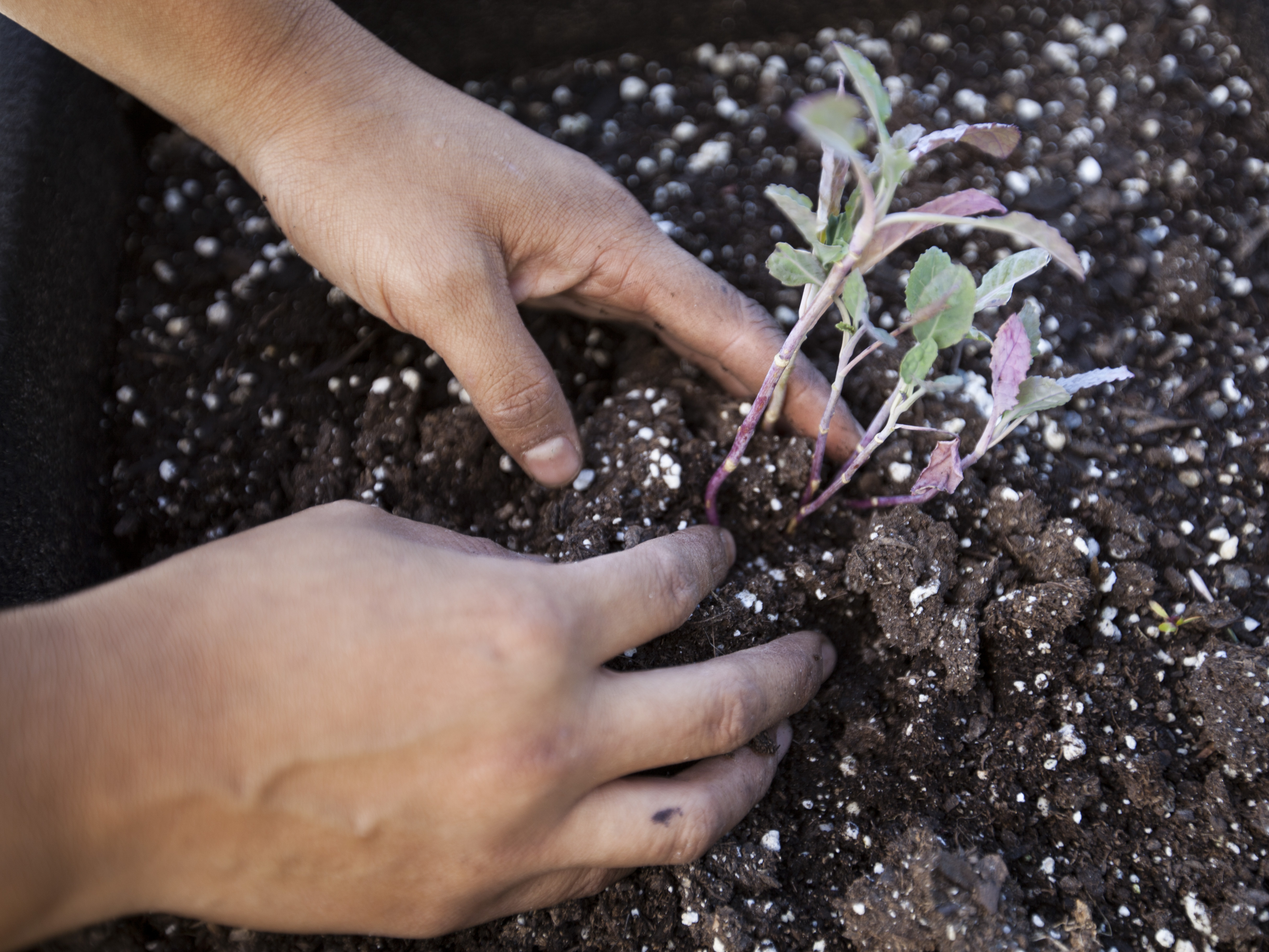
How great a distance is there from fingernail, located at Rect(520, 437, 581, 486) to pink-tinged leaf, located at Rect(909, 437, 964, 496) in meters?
0.57

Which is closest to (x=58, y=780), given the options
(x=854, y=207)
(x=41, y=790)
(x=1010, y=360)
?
(x=41, y=790)

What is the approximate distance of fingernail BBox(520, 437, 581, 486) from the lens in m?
1.36

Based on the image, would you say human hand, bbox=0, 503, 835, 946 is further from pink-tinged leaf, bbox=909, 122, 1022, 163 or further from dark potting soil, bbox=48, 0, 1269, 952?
pink-tinged leaf, bbox=909, 122, 1022, 163

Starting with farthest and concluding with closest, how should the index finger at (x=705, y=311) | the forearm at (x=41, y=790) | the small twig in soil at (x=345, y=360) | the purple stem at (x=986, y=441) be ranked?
the small twig in soil at (x=345, y=360)
the index finger at (x=705, y=311)
the purple stem at (x=986, y=441)
the forearm at (x=41, y=790)

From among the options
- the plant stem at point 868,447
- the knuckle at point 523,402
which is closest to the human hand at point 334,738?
the knuckle at point 523,402

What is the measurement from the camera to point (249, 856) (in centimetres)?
94

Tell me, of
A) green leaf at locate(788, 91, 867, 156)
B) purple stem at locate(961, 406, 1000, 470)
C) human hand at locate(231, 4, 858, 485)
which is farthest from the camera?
human hand at locate(231, 4, 858, 485)

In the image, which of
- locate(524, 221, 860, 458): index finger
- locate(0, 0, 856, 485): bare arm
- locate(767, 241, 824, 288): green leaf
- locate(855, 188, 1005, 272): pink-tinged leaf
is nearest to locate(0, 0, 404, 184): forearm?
locate(0, 0, 856, 485): bare arm

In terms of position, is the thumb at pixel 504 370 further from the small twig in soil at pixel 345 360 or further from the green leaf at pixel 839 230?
the green leaf at pixel 839 230

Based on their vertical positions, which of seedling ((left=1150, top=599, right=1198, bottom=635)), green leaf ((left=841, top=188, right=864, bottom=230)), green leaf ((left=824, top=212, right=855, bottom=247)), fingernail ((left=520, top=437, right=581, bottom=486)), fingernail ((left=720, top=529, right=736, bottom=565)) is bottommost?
seedling ((left=1150, top=599, right=1198, bottom=635))

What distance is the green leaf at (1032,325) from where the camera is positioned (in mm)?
1139

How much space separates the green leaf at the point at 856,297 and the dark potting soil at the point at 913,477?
0.42m

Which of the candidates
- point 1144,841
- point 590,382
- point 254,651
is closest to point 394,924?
point 254,651

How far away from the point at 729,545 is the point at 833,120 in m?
0.75
